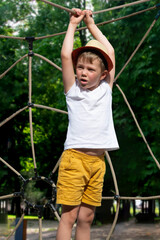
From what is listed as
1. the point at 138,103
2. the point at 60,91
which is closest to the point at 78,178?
the point at 138,103

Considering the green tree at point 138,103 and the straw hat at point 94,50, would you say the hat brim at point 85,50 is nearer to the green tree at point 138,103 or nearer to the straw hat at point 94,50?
the straw hat at point 94,50

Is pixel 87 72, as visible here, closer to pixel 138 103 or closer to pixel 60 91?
pixel 138 103

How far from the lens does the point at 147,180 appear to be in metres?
7.94

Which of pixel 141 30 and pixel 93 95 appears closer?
pixel 93 95

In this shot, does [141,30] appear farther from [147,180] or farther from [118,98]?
[147,180]

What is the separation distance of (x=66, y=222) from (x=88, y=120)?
56 centimetres

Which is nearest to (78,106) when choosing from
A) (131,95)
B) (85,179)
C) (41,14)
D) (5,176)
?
(85,179)

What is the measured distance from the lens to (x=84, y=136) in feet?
7.26

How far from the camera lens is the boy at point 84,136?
219 centimetres

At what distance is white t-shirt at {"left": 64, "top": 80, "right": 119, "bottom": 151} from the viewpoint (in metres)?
2.22

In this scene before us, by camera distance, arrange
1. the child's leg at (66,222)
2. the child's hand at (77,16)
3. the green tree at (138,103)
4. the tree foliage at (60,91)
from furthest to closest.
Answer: the tree foliage at (60,91), the green tree at (138,103), the child's hand at (77,16), the child's leg at (66,222)

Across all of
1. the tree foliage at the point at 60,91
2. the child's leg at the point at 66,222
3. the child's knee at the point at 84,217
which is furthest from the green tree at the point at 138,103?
the child's leg at the point at 66,222

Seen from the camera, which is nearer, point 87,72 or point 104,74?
point 87,72

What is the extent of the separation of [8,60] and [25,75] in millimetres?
1992
